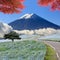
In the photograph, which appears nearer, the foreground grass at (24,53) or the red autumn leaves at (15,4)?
the red autumn leaves at (15,4)

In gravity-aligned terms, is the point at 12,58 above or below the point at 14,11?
below

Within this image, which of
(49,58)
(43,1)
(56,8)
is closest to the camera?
(43,1)

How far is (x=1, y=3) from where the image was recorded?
12750 mm

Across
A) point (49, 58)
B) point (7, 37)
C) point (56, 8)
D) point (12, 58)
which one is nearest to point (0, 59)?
point (12, 58)

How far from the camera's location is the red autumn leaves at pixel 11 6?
12.6 metres

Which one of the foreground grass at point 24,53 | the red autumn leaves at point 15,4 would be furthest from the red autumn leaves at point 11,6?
the foreground grass at point 24,53

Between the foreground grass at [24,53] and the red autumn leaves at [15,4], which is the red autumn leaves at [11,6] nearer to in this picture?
the red autumn leaves at [15,4]

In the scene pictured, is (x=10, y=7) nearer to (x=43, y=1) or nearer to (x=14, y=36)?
(x=43, y=1)

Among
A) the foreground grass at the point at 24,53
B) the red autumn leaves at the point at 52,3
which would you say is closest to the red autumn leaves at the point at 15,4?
A: the red autumn leaves at the point at 52,3

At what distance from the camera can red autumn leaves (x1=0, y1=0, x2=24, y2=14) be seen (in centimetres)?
1259

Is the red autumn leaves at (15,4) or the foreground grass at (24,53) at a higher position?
the red autumn leaves at (15,4)

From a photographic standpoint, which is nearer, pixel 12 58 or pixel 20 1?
pixel 20 1

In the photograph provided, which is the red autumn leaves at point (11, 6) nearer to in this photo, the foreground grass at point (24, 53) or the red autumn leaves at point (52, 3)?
the red autumn leaves at point (52, 3)

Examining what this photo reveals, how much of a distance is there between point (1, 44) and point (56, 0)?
105 feet
